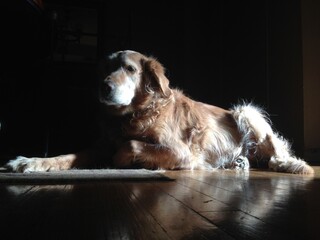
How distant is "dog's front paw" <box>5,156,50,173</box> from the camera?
1736 mm

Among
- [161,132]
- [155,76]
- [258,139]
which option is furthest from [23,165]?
[258,139]

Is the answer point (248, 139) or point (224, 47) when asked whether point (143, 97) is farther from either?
point (224, 47)

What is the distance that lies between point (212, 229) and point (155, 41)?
438 centimetres

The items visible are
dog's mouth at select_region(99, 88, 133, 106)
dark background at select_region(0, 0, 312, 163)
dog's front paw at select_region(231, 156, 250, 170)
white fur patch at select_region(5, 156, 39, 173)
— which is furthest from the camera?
dark background at select_region(0, 0, 312, 163)

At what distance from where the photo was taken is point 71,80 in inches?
136

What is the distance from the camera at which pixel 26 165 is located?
1.75 meters

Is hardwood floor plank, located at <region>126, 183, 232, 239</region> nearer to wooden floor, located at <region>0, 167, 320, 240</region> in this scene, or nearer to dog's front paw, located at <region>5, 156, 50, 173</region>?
wooden floor, located at <region>0, 167, 320, 240</region>

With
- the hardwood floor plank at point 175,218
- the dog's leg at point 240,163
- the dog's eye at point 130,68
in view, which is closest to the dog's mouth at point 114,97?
the dog's eye at point 130,68

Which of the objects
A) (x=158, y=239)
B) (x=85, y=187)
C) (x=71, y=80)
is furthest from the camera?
(x=71, y=80)

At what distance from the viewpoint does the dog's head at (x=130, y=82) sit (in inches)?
87.4

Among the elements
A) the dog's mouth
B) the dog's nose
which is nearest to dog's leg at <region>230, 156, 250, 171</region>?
the dog's mouth

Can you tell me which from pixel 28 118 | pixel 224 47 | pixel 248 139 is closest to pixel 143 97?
pixel 248 139

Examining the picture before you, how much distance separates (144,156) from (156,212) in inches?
50.5

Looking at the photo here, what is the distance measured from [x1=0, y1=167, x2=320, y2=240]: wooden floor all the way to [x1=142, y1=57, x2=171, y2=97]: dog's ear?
1.23 metres
